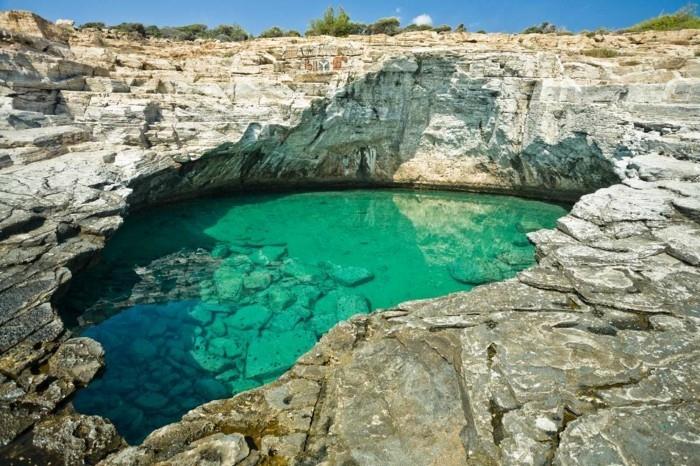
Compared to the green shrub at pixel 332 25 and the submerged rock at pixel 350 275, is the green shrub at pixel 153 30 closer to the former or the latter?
the green shrub at pixel 332 25

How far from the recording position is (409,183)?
1530 cm

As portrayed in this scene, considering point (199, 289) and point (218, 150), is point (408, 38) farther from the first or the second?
point (199, 289)

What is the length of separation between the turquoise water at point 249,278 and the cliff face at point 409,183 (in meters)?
1.30

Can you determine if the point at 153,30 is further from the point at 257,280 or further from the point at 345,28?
the point at 257,280

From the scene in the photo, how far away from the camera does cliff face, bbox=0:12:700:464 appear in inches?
113

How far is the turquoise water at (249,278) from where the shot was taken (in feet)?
18.6

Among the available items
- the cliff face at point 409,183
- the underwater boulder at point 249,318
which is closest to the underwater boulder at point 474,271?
the cliff face at point 409,183

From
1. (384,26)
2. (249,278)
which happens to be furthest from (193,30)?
(249,278)

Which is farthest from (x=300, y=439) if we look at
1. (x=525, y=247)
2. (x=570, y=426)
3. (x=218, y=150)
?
(x=218, y=150)

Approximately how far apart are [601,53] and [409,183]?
7.42 metres

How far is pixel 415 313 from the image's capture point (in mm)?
4285

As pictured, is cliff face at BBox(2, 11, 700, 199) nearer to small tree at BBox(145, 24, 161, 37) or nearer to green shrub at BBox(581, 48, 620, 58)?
green shrub at BBox(581, 48, 620, 58)

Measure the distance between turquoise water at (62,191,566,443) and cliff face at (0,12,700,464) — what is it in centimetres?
130

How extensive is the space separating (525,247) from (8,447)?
10.2m
